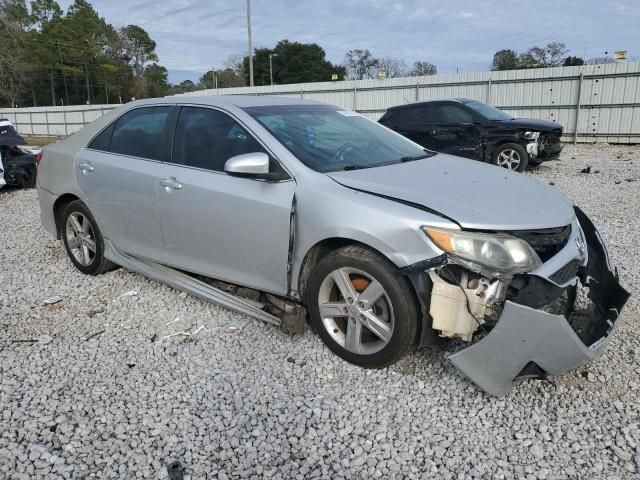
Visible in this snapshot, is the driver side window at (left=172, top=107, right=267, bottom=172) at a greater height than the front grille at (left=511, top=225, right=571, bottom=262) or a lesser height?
greater

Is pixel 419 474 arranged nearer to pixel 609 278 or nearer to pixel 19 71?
pixel 609 278

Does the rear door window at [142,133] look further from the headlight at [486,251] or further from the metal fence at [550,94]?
the metal fence at [550,94]

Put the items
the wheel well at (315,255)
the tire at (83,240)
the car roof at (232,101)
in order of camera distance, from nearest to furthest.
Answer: the wheel well at (315,255) < the car roof at (232,101) < the tire at (83,240)

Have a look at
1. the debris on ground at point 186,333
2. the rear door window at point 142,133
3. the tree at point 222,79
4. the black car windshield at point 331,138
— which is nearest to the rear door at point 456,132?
the black car windshield at point 331,138

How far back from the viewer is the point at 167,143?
4.02 m

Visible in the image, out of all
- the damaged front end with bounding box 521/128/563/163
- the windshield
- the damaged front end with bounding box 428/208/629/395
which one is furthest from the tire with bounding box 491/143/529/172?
the damaged front end with bounding box 428/208/629/395

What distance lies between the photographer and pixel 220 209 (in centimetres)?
355

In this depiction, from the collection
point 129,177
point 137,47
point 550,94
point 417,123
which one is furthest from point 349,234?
point 137,47

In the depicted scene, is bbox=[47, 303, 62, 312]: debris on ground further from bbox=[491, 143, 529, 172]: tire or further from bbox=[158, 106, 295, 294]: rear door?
bbox=[491, 143, 529, 172]: tire

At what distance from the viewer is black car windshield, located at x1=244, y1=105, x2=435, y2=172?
3.48m

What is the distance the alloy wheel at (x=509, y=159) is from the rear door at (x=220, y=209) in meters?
8.42

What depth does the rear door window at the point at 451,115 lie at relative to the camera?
442 inches

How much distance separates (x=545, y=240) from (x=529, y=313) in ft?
1.88

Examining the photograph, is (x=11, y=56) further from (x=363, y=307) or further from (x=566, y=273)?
(x=566, y=273)
